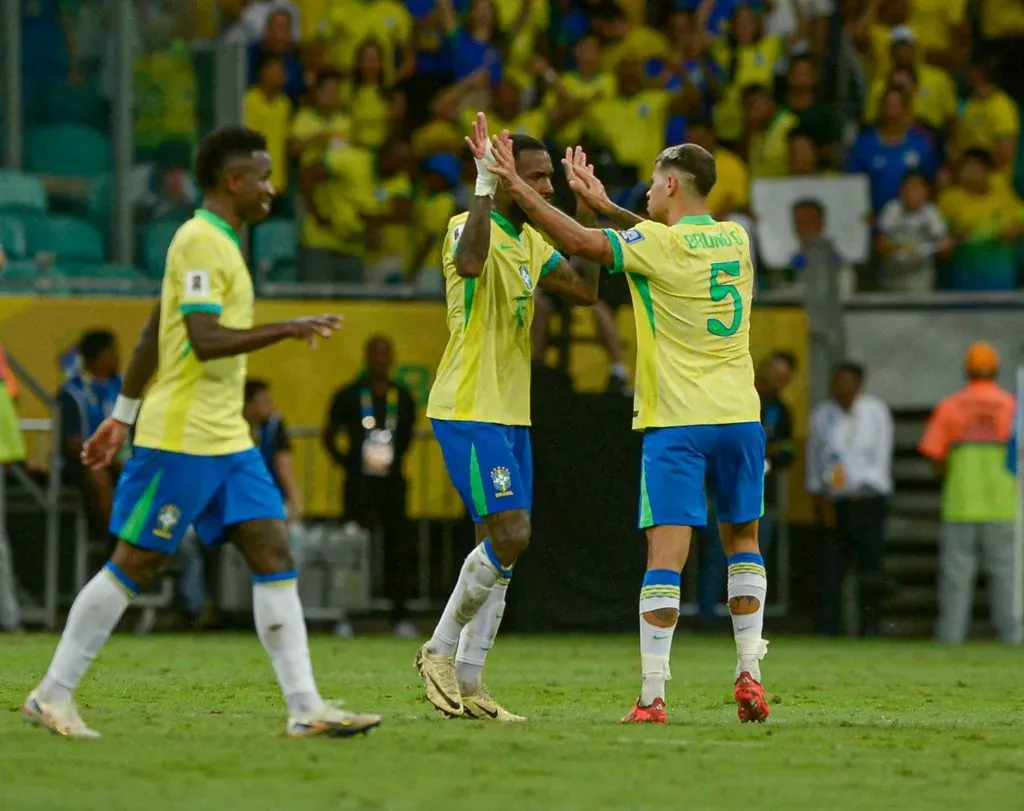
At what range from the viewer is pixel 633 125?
20562 mm

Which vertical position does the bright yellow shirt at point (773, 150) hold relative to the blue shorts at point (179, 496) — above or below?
above

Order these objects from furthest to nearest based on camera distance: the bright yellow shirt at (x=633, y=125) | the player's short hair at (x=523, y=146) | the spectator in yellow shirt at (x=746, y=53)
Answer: the spectator in yellow shirt at (x=746, y=53) < the bright yellow shirt at (x=633, y=125) < the player's short hair at (x=523, y=146)

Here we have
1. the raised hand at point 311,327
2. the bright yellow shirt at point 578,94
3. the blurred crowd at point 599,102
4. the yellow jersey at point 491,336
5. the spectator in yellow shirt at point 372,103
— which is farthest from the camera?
the spectator in yellow shirt at point 372,103

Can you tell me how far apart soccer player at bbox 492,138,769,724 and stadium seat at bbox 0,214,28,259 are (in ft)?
33.8

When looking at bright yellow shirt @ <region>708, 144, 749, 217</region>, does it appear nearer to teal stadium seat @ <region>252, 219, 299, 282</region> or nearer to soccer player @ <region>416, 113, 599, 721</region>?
teal stadium seat @ <region>252, 219, 299, 282</region>

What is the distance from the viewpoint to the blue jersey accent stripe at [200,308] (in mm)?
8102

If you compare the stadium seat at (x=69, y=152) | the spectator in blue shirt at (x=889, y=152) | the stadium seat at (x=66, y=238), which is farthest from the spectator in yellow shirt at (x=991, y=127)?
the stadium seat at (x=66, y=238)

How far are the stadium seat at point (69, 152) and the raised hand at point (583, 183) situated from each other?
10148 millimetres

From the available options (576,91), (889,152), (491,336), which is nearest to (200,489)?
(491,336)

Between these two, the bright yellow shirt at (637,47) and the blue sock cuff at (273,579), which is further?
the bright yellow shirt at (637,47)

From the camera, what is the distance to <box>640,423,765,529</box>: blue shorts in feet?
31.1

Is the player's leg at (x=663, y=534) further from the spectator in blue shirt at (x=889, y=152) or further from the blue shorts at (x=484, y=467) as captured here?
the spectator in blue shirt at (x=889, y=152)

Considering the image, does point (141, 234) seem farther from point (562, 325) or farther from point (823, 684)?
point (823, 684)

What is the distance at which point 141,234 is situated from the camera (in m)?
19.2
